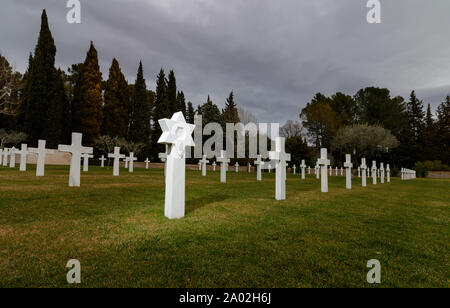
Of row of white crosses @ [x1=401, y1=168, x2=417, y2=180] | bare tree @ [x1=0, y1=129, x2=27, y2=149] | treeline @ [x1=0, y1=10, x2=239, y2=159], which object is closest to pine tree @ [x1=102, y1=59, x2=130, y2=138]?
treeline @ [x1=0, y1=10, x2=239, y2=159]

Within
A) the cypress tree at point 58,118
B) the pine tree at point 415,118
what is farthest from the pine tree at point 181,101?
the pine tree at point 415,118

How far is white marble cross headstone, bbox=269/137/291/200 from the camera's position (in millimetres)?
7262

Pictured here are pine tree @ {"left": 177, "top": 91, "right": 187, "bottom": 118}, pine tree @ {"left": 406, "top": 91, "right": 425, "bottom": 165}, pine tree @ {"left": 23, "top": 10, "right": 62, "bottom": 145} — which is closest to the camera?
pine tree @ {"left": 23, "top": 10, "right": 62, "bottom": 145}

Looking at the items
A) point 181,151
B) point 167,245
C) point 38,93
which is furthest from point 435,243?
point 38,93

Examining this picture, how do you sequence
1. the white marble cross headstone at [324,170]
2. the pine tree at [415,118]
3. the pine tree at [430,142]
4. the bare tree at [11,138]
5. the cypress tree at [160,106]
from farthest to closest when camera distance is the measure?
the pine tree at [415,118], the pine tree at [430,142], the cypress tree at [160,106], the bare tree at [11,138], the white marble cross headstone at [324,170]

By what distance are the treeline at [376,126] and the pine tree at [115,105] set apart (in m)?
34.7

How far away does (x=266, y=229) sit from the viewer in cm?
384

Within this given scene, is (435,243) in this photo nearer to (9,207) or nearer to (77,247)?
(77,247)

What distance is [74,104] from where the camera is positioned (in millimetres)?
32719

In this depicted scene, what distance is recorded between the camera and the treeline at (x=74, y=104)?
95.3 ft

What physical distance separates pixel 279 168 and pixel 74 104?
34.4 metres

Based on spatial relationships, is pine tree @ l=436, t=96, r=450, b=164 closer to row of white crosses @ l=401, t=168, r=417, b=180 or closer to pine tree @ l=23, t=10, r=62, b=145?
row of white crosses @ l=401, t=168, r=417, b=180

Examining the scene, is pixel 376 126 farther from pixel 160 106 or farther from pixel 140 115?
pixel 140 115

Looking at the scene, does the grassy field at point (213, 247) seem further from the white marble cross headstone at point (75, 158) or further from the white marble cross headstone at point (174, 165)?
the white marble cross headstone at point (75, 158)
